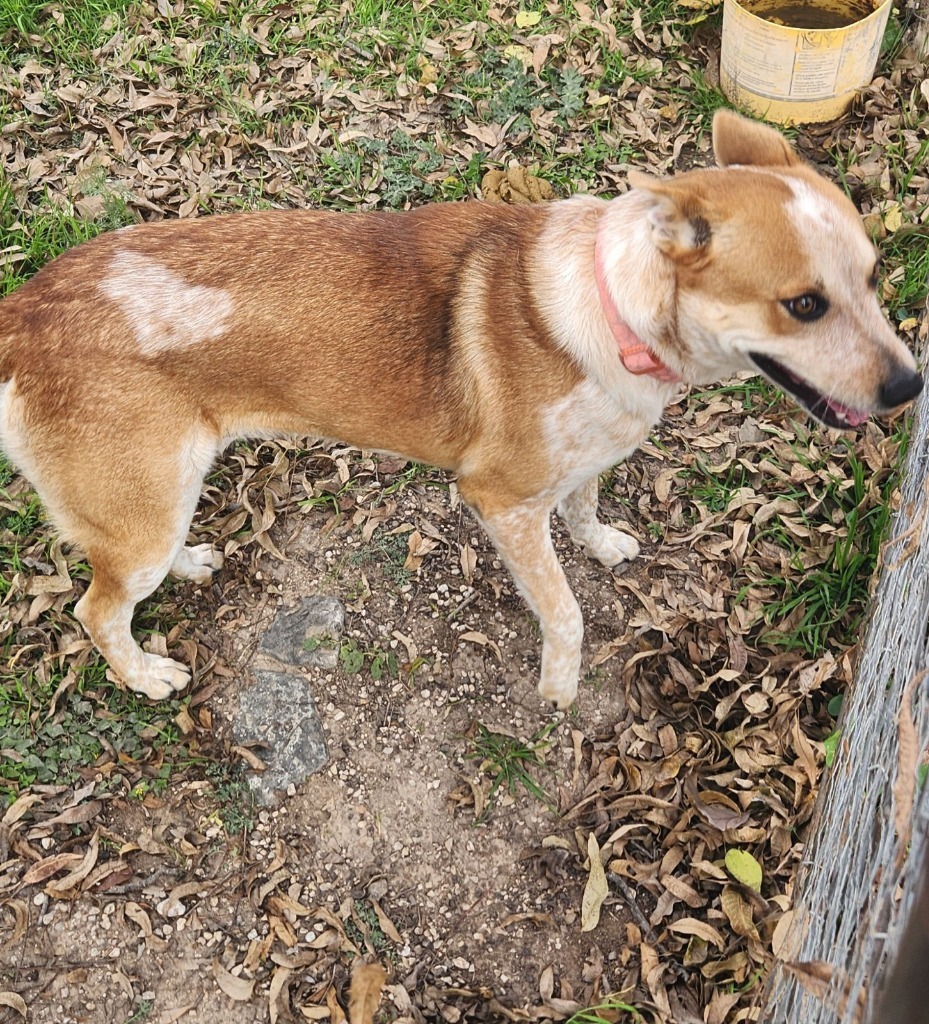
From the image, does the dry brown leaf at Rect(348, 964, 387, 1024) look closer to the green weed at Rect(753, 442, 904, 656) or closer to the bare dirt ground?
the bare dirt ground

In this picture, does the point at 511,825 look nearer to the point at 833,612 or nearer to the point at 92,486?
the point at 833,612

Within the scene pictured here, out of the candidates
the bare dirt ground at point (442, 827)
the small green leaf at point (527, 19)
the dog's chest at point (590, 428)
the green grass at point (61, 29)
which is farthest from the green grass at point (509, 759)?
the green grass at point (61, 29)

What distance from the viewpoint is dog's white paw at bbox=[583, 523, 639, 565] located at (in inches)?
153

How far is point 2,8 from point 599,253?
15.8ft

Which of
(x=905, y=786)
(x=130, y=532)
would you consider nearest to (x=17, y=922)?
(x=130, y=532)

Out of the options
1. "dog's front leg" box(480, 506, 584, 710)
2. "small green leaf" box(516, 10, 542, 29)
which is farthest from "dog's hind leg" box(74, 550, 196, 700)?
"small green leaf" box(516, 10, 542, 29)

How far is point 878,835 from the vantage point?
2.30 metres

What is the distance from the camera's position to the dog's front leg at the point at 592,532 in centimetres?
371

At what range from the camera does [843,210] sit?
8.71 feet

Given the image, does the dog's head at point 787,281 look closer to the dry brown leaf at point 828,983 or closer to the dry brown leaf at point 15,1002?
the dry brown leaf at point 828,983

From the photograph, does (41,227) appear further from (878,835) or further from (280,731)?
(878,835)

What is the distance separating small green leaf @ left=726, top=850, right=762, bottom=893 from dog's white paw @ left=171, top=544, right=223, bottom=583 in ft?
7.60

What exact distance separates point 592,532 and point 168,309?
184 centimetres

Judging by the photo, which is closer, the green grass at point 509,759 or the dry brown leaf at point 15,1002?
the dry brown leaf at point 15,1002
